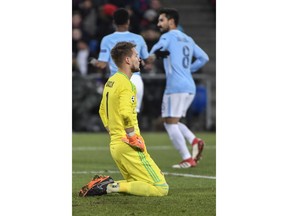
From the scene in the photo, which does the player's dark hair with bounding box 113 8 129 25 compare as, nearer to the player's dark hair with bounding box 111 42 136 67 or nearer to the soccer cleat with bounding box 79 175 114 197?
the player's dark hair with bounding box 111 42 136 67

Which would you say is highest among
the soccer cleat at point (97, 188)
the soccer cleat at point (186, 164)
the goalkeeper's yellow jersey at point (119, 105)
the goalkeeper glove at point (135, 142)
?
the goalkeeper's yellow jersey at point (119, 105)

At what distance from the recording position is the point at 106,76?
19406 millimetres

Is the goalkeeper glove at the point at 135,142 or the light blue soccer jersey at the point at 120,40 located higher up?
the light blue soccer jersey at the point at 120,40

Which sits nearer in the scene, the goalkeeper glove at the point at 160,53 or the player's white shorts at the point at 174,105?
the goalkeeper glove at the point at 160,53

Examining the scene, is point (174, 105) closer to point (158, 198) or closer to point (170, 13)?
point (170, 13)

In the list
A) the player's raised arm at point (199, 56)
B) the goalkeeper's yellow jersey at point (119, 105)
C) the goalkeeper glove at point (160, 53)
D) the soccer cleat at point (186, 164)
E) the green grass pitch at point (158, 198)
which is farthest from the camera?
the player's raised arm at point (199, 56)

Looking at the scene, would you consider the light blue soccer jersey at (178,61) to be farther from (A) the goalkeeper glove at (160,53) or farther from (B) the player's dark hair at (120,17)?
(B) the player's dark hair at (120,17)

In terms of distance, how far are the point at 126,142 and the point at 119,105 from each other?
13.5 inches

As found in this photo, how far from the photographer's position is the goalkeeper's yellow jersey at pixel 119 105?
817 centimetres

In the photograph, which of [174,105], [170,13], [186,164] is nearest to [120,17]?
[170,13]

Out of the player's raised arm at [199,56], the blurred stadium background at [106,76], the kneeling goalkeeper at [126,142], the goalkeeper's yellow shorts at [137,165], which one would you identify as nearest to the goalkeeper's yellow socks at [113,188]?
the kneeling goalkeeper at [126,142]
